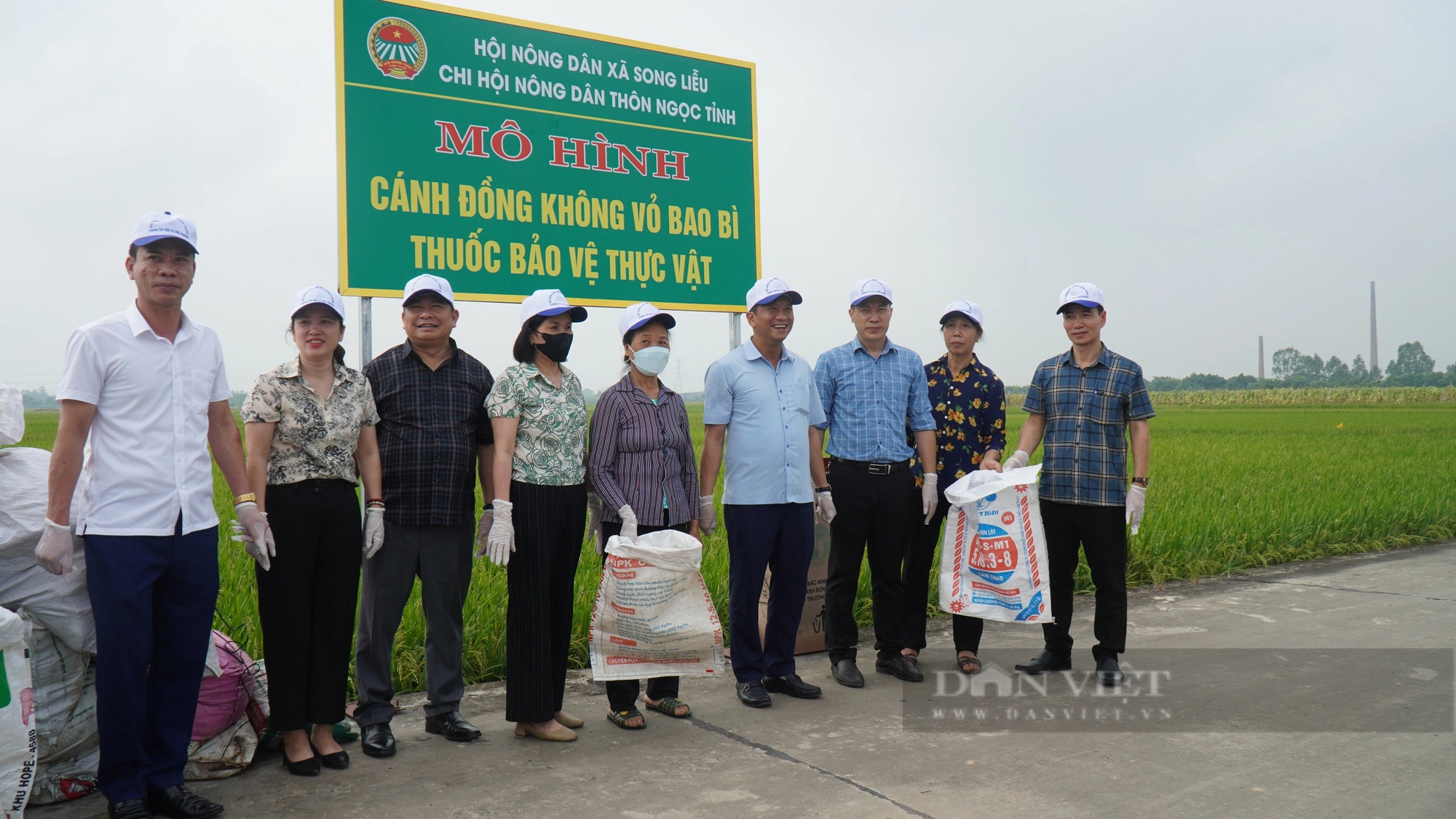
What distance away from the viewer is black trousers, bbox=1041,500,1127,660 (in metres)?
4.67

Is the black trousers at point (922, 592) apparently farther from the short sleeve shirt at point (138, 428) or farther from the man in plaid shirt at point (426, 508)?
the short sleeve shirt at point (138, 428)

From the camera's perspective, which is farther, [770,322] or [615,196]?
[615,196]

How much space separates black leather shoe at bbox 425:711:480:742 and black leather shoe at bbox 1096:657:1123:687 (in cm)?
288

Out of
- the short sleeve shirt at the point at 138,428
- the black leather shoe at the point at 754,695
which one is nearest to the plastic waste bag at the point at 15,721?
the short sleeve shirt at the point at 138,428

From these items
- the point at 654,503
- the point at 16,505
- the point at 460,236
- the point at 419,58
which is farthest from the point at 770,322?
the point at 16,505

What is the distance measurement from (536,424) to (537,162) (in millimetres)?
2155

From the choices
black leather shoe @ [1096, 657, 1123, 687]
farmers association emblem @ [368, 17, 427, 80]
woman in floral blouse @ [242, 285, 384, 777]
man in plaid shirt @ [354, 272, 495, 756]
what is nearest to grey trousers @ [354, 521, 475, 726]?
man in plaid shirt @ [354, 272, 495, 756]

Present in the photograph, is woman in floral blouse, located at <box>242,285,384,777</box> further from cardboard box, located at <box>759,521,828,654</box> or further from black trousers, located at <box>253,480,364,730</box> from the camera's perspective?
cardboard box, located at <box>759,521,828,654</box>

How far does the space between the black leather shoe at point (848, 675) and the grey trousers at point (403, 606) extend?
180cm

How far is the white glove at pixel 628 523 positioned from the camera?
156 inches

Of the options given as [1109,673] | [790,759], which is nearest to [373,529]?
[790,759]

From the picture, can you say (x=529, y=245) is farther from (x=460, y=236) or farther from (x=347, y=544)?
(x=347, y=544)

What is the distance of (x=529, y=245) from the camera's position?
212 inches

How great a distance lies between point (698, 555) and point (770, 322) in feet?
3.79
